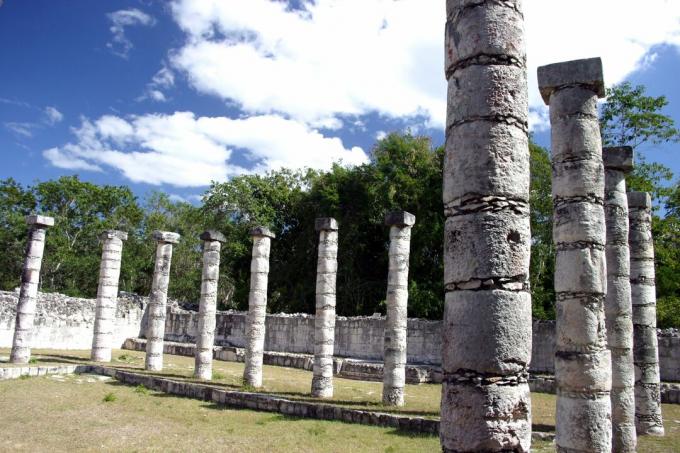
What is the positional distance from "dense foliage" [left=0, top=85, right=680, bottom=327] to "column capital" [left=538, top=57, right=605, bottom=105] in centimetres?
1612

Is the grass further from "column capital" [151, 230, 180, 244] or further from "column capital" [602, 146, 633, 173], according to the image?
"column capital" [602, 146, 633, 173]

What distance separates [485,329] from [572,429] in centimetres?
332

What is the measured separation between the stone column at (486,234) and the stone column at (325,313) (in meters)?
9.11

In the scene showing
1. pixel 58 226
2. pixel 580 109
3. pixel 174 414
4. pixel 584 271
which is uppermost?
pixel 58 226

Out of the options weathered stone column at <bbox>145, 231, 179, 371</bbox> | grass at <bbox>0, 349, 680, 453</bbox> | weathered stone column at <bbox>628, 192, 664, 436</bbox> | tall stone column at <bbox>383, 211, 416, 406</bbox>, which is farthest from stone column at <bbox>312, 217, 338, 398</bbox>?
weathered stone column at <bbox>628, 192, 664, 436</bbox>

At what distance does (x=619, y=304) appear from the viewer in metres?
9.12

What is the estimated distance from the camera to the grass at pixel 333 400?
28.9 feet

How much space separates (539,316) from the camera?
24234 millimetres

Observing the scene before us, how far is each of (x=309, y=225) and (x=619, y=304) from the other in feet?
81.3

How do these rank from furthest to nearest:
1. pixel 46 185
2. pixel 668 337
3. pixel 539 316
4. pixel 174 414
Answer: pixel 46 185
pixel 539 316
pixel 668 337
pixel 174 414

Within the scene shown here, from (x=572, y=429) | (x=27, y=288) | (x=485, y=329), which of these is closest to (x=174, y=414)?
(x=572, y=429)

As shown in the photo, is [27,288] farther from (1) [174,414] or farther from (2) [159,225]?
(2) [159,225]

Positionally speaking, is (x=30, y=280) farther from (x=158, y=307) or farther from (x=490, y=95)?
(x=490, y=95)

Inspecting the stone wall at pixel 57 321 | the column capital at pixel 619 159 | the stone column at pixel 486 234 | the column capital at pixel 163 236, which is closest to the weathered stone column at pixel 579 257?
the column capital at pixel 619 159
